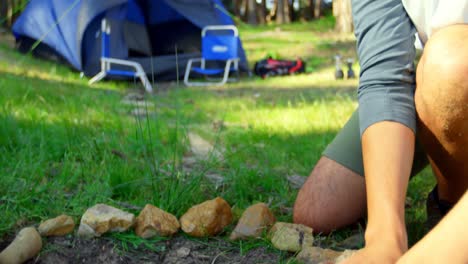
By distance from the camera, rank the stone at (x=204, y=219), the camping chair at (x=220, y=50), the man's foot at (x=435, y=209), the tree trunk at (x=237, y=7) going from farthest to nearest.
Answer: the tree trunk at (x=237, y=7)
the camping chair at (x=220, y=50)
the man's foot at (x=435, y=209)
the stone at (x=204, y=219)

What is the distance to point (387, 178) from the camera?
1215 millimetres

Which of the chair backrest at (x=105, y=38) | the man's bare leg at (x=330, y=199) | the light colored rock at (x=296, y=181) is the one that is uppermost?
the man's bare leg at (x=330, y=199)

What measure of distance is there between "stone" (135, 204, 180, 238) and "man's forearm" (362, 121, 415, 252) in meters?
0.47

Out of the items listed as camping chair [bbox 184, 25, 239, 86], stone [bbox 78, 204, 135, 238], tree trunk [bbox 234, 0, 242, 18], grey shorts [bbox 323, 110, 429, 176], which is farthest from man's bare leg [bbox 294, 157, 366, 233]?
tree trunk [bbox 234, 0, 242, 18]

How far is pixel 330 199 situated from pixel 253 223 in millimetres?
277

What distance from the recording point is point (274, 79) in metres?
5.37

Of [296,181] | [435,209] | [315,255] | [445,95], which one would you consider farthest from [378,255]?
[296,181]

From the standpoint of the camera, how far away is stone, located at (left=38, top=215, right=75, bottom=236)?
1.42 metres

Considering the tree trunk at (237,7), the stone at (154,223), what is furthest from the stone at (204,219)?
the tree trunk at (237,7)

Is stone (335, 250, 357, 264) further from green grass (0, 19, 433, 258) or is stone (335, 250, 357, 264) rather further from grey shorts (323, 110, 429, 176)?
grey shorts (323, 110, 429, 176)

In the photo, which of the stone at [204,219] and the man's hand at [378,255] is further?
the stone at [204,219]

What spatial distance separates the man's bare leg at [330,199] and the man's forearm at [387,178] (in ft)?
1.23

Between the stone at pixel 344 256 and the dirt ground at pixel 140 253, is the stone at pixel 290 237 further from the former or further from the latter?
the stone at pixel 344 256

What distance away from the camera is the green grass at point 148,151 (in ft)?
5.35
